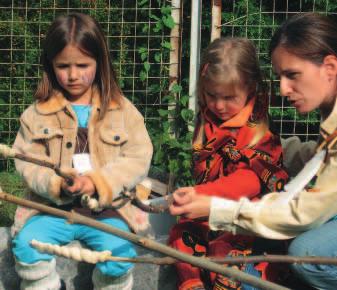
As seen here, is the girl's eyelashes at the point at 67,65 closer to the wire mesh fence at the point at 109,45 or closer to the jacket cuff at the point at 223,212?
the jacket cuff at the point at 223,212

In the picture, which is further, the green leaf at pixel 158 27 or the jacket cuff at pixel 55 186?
the green leaf at pixel 158 27

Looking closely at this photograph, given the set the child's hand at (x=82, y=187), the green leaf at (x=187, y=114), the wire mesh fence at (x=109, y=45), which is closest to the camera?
the child's hand at (x=82, y=187)

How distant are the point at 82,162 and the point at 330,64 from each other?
1.15 meters

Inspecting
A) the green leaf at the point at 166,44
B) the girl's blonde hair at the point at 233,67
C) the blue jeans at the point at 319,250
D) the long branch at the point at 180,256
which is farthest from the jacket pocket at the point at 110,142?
the green leaf at the point at 166,44

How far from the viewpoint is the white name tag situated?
2993 mm

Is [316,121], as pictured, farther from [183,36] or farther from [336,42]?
[336,42]

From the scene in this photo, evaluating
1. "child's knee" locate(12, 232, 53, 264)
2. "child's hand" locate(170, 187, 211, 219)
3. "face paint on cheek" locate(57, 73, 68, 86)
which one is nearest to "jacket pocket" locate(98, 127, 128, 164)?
"face paint on cheek" locate(57, 73, 68, 86)

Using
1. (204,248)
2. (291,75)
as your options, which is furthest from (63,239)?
(291,75)

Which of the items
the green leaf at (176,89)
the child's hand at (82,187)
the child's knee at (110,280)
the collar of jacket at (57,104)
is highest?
the collar of jacket at (57,104)

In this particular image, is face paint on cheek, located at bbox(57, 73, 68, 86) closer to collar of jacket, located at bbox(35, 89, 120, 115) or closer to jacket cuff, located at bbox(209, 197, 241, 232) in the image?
collar of jacket, located at bbox(35, 89, 120, 115)

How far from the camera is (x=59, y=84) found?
321 cm

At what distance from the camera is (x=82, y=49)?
121 inches

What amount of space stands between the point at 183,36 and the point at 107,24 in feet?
2.25

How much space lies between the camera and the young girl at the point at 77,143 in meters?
2.87
